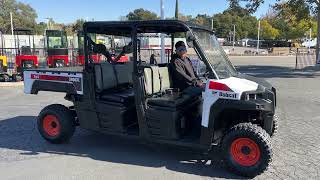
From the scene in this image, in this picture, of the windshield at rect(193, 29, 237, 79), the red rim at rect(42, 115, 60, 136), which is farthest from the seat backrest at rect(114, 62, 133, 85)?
the windshield at rect(193, 29, 237, 79)

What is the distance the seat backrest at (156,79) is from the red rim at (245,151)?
1420 millimetres

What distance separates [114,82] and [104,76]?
0.28 m

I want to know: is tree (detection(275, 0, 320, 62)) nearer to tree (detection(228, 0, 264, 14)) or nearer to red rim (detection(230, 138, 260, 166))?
tree (detection(228, 0, 264, 14))

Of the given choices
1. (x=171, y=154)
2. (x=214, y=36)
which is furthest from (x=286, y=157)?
(x=214, y=36)

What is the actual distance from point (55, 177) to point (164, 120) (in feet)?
5.25

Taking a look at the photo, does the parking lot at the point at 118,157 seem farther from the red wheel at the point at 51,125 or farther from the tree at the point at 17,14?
the tree at the point at 17,14

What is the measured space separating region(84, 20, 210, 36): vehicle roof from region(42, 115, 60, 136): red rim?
1.62 meters

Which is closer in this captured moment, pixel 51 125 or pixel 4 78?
pixel 51 125

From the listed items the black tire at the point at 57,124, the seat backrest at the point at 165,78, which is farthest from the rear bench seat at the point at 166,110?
the black tire at the point at 57,124

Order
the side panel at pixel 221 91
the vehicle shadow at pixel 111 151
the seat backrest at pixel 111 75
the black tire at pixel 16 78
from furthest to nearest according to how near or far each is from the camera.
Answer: the black tire at pixel 16 78 < the seat backrest at pixel 111 75 < the vehicle shadow at pixel 111 151 < the side panel at pixel 221 91

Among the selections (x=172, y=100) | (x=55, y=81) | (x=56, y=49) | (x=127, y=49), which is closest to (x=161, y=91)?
(x=172, y=100)

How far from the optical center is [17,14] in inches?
3652

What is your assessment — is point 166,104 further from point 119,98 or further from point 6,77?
point 6,77

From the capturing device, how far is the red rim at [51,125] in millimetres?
6391
